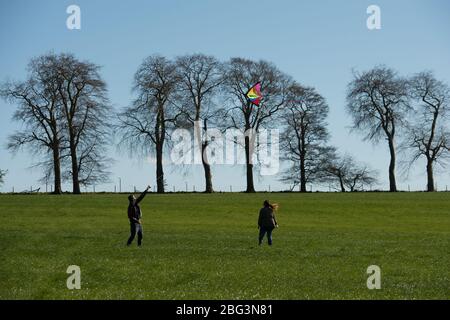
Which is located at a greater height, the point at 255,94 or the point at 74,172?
the point at 255,94

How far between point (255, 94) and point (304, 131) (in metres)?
9.61

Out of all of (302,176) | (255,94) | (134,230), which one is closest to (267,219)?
(134,230)

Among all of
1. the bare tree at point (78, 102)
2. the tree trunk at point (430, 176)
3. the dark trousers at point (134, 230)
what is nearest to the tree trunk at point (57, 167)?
the bare tree at point (78, 102)

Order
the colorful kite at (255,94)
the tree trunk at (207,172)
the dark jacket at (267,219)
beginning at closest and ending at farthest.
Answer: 1. the dark jacket at (267,219)
2. the colorful kite at (255,94)
3. the tree trunk at (207,172)

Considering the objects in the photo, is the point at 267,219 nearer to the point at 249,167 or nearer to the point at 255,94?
the point at 255,94

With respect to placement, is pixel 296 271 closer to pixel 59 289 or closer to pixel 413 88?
pixel 59 289

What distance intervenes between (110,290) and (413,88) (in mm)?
59971

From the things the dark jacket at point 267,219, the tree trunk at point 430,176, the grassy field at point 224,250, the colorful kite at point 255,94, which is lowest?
the grassy field at point 224,250

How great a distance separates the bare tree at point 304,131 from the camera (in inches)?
2781

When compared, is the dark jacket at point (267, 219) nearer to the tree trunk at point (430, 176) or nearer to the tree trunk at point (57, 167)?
the tree trunk at point (57, 167)

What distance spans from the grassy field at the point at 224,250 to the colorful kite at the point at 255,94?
1455 cm

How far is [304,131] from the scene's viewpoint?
2864 inches

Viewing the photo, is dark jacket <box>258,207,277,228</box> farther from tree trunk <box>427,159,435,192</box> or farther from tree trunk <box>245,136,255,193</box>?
tree trunk <box>427,159,435,192</box>

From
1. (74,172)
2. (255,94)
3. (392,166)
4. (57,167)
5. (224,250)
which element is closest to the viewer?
(224,250)
